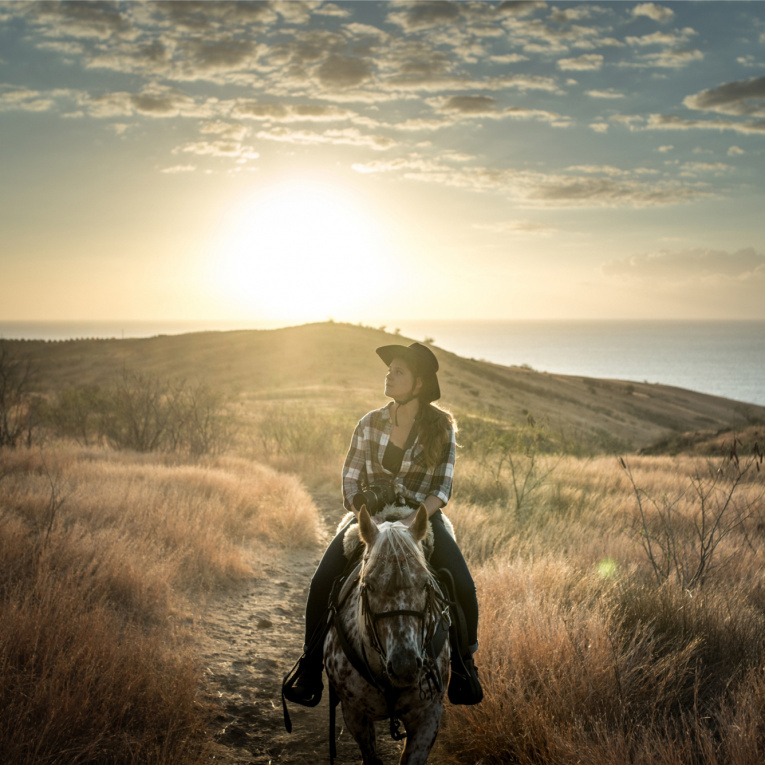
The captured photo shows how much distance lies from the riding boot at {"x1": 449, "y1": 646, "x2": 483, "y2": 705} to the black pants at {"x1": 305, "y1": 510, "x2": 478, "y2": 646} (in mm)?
166

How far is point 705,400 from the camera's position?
60344 mm

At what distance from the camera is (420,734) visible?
9.34ft

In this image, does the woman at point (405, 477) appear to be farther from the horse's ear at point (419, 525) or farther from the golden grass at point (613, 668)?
the horse's ear at point (419, 525)

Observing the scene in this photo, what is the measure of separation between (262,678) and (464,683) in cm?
227

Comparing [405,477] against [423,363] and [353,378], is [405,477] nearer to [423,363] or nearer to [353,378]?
[423,363]

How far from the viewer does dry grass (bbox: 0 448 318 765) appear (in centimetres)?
317

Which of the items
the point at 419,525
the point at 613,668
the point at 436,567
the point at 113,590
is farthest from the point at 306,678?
the point at 113,590

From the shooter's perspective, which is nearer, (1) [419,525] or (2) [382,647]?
(2) [382,647]

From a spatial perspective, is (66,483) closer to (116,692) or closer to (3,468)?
(3,468)

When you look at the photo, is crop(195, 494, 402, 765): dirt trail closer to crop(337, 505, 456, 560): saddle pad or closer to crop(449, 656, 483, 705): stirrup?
crop(449, 656, 483, 705): stirrup

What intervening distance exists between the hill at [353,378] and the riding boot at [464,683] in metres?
25.7

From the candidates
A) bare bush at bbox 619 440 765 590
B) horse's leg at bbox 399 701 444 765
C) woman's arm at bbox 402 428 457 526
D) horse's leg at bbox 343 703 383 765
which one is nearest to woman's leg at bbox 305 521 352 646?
horse's leg at bbox 343 703 383 765

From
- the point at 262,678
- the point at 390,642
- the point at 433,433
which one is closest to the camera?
the point at 390,642

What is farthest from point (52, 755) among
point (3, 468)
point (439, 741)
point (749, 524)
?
point (749, 524)
